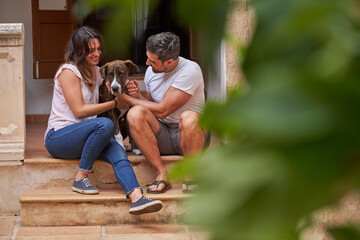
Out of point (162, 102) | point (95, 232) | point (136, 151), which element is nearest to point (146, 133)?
point (162, 102)

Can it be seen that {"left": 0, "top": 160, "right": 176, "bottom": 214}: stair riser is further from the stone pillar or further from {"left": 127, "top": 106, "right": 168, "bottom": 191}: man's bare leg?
{"left": 127, "top": 106, "right": 168, "bottom": 191}: man's bare leg

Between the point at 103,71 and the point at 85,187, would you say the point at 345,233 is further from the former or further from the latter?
the point at 103,71

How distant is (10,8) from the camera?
7.61 m

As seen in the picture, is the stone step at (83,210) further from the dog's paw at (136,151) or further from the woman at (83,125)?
the dog's paw at (136,151)

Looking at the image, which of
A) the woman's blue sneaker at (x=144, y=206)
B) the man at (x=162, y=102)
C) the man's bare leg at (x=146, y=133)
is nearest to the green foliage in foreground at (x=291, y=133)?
the woman's blue sneaker at (x=144, y=206)

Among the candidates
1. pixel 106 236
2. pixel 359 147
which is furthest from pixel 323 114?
pixel 106 236

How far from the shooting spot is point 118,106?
13.5 feet

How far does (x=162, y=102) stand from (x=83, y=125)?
53cm

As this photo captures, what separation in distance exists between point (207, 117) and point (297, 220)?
42 mm

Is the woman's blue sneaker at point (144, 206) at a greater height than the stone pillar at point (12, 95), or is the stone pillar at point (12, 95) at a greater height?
the stone pillar at point (12, 95)

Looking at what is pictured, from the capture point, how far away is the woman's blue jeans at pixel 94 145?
3.89 meters

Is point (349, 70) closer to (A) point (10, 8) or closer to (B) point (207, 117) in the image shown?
(B) point (207, 117)

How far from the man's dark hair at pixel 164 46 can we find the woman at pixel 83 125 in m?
0.36

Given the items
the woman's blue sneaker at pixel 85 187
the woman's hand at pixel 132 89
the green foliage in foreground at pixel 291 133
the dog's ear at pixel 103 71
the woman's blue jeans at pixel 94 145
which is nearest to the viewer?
the green foliage in foreground at pixel 291 133
